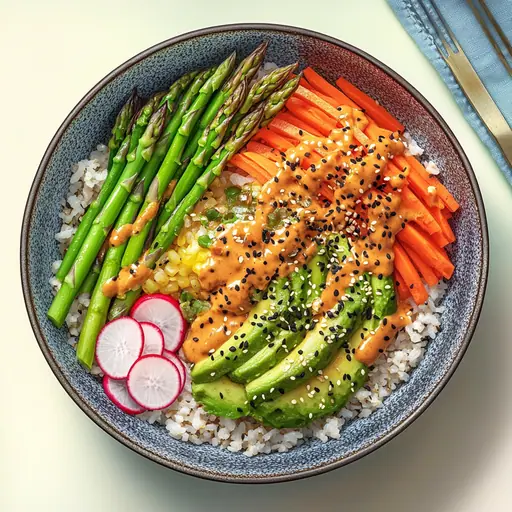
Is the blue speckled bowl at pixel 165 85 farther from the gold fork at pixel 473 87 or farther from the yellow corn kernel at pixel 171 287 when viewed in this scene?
the yellow corn kernel at pixel 171 287

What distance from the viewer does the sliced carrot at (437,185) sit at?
3.17 metres

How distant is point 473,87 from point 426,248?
2.81 ft

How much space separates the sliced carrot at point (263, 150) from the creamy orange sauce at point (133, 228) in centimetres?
50

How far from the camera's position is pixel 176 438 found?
323cm

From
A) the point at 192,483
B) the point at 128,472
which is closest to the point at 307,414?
the point at 192,483

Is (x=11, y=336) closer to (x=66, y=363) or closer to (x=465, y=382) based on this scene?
(x=66, y=363)

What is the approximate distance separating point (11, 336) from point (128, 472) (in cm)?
84

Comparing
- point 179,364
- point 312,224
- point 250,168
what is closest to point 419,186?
point 312,224

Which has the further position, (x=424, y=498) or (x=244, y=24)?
(x=424, y=498)

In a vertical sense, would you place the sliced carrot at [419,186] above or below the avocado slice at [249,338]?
above

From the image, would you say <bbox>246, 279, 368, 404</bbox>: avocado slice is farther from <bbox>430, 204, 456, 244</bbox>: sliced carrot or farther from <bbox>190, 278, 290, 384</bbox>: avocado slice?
<bbox>430, 204, 456, 244</bbox>: sliced carrot

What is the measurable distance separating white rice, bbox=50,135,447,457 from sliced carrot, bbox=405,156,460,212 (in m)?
0.05

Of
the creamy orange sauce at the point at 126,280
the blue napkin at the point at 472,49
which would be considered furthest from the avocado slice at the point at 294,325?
the blue napkin at the point at 472,49

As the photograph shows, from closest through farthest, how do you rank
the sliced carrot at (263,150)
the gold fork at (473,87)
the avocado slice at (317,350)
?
the avocado slice at (317,350) < the sliced carrot at (263,150) < the gold fork at (473,87)
